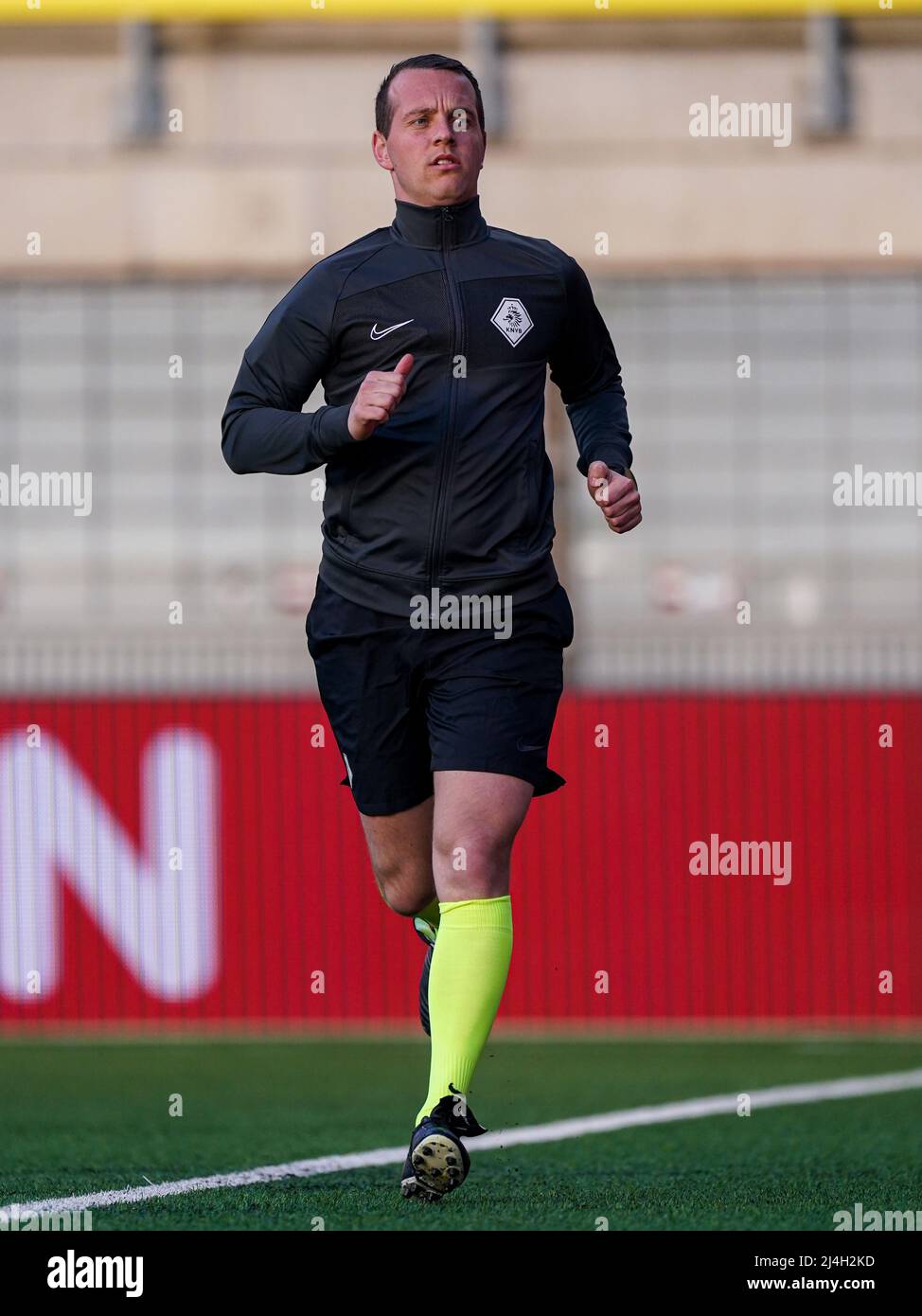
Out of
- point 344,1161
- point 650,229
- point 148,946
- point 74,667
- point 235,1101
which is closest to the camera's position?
point 344,1161

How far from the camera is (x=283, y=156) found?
1678cm

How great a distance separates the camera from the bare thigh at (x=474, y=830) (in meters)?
4.52

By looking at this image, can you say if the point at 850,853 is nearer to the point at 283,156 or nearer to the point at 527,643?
the point at 527,643

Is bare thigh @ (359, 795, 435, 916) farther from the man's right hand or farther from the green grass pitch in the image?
the man's right hand

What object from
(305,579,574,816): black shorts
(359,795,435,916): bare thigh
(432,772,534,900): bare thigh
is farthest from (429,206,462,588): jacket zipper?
(359,795,435,916): bare thigh

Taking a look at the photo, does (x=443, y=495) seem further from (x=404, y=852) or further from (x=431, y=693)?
(x=404, y=852)

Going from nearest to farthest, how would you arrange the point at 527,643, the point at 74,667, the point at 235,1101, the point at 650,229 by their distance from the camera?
the point at 527,643
the point at 235,1101
the point at 74,667
the point at 650,229

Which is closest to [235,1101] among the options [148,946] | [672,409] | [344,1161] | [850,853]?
[344,1161]

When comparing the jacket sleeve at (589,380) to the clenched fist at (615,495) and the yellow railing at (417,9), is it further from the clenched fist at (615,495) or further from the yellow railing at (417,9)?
the yellow railing at (417,9)

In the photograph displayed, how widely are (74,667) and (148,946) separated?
1.70m

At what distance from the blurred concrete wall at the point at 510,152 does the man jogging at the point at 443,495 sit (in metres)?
11.8

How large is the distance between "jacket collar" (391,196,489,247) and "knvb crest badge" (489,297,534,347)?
6.8 inches

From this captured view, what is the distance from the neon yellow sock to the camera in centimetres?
452

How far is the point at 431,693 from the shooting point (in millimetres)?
4723
